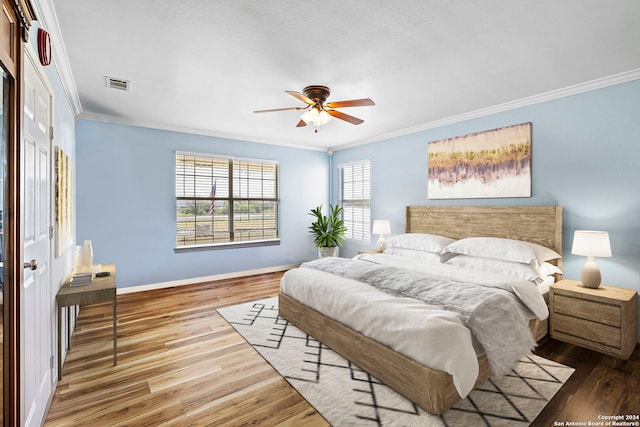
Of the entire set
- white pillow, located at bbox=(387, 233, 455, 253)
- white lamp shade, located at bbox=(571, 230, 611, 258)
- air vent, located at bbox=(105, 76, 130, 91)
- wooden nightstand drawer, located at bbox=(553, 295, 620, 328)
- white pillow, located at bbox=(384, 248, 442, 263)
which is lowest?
wooden nightstand drawer, located at bbox=(553, 295, 620, 328)

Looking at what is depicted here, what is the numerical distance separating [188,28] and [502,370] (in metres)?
3.11

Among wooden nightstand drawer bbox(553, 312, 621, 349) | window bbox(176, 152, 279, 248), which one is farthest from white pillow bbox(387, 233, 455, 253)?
window bbox(176, 152, 279, 248)

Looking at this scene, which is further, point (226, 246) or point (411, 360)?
point (226, 246)

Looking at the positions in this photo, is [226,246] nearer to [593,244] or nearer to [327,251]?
[327,251]

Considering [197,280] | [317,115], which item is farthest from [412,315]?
[197,280]

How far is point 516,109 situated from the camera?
147 inches

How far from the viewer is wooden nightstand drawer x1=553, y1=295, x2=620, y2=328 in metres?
2.65

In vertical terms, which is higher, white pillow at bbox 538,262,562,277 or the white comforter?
white pillow at bbox 538,262,562,277

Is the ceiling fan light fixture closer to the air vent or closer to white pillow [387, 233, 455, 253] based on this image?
the air vent

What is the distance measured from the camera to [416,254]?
414 cm

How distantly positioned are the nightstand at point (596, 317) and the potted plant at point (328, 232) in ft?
11.6

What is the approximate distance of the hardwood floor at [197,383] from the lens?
1958 millimetres

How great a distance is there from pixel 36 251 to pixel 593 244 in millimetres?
4235

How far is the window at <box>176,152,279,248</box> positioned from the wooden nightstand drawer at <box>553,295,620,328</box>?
14.3 ft
